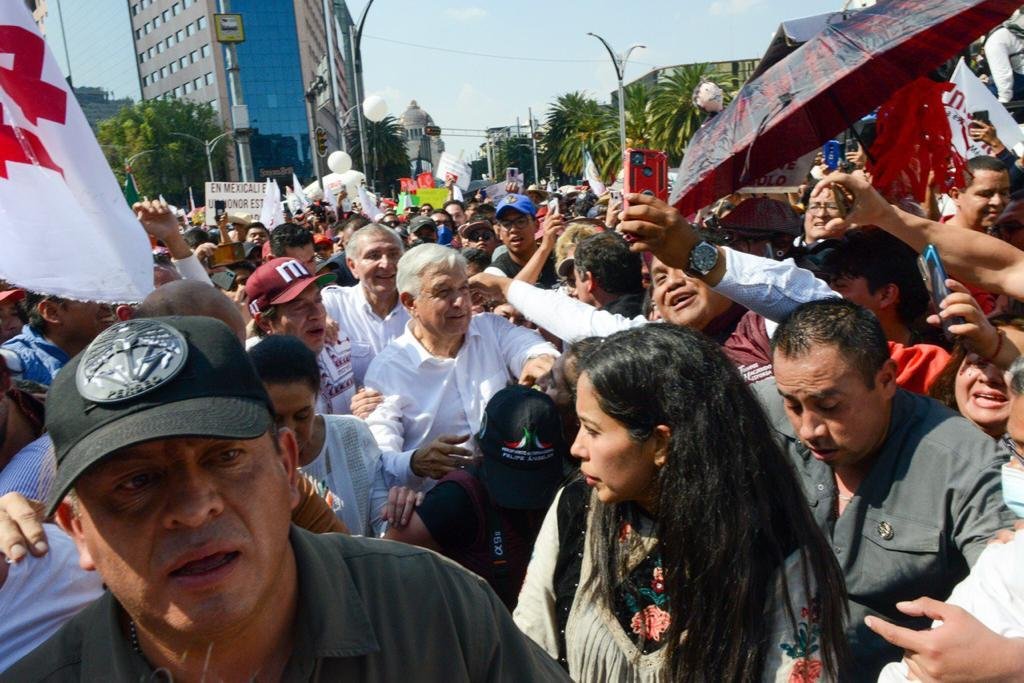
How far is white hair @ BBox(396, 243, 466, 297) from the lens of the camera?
3.97 m

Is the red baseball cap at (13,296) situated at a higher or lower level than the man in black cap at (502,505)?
higher

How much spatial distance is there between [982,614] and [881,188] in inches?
88.2

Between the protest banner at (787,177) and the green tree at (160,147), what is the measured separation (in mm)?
78637

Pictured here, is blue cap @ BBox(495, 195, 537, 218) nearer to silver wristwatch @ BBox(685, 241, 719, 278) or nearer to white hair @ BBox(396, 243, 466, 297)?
white hair @ BBox(396, 243, 466, 297)

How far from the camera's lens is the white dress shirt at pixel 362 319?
17.0 ft

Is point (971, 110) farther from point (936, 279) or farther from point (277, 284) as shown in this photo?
point (277, 284)

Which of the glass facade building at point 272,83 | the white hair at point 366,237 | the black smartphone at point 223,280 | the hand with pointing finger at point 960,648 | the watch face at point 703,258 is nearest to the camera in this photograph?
the hand with pointing finger at point 960,648

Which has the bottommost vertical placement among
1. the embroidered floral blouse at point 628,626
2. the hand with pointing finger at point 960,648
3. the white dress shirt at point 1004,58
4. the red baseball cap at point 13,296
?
the embroidered floral blouse at point 628,626

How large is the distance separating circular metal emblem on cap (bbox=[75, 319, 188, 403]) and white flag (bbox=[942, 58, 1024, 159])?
196 inches

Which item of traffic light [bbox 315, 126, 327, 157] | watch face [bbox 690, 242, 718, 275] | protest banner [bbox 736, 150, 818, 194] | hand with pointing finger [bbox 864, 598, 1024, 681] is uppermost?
traffic light [bbox 315, 126, 327, 157]

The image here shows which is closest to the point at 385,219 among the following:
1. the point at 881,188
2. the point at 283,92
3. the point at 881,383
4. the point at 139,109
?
the point at 881,188

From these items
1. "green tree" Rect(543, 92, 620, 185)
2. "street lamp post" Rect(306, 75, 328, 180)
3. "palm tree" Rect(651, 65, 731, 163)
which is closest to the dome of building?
"green tree" Rect(543, 92, 620, 185)

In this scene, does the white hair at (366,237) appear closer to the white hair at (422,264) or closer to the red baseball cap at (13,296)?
the white hair at (422,264)

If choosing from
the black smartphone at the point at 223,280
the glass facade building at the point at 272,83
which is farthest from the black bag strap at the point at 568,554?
the glass facade building at the point at 272,83
